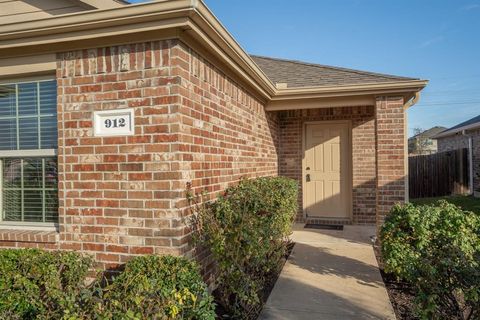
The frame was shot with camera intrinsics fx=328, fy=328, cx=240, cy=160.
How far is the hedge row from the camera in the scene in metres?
2.01

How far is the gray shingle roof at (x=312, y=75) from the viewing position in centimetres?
623

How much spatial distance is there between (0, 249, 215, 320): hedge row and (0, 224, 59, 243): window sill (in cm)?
16

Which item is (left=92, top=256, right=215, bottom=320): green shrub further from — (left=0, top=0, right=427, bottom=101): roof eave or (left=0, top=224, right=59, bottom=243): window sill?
(left=0, top=0, right=427, bottom=101): roof eave

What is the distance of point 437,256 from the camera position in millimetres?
2764

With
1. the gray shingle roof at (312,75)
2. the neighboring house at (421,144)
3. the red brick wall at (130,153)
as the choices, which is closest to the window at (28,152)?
the red brick wall at (130,153)

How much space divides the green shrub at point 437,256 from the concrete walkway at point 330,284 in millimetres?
455

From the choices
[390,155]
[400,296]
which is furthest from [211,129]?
[390,155]

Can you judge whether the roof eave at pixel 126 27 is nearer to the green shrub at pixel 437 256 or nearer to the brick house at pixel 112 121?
the brick house at pixel 112 121

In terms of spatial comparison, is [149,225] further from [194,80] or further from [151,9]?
[151,9]

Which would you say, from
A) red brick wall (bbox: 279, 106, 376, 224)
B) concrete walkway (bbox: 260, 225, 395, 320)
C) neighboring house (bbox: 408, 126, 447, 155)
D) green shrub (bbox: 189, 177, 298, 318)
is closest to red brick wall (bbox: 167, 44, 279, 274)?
green shrub (bbox: 189, 177, 298, 318)

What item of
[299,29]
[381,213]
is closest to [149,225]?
[381,213]

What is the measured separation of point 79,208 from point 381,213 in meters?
4.53

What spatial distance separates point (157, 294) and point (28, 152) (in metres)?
2.55

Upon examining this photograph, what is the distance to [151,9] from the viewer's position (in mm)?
2822
